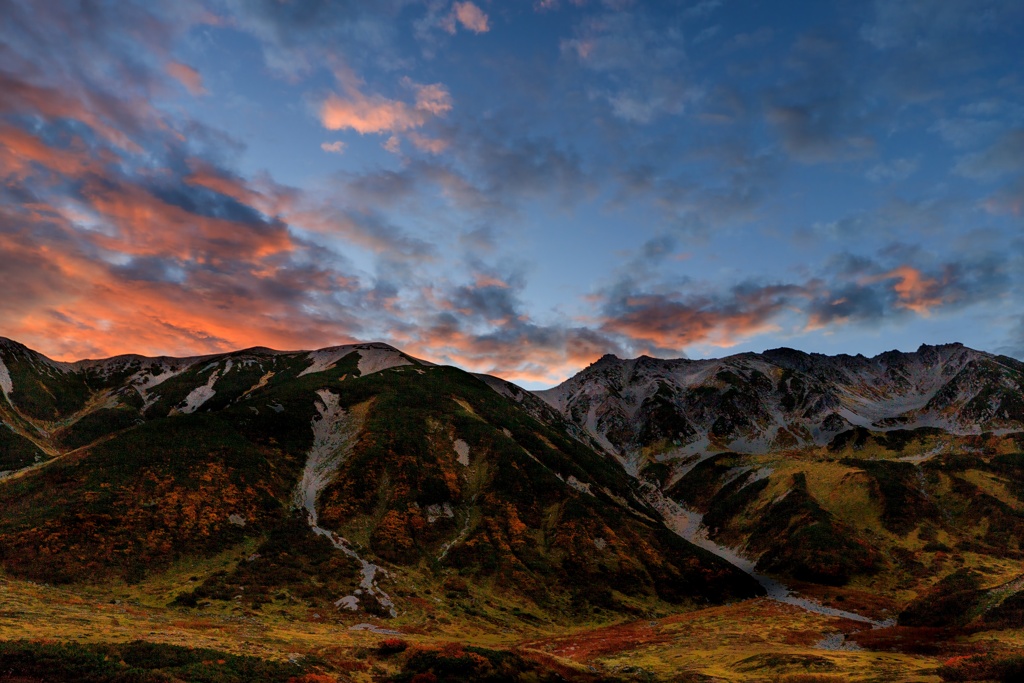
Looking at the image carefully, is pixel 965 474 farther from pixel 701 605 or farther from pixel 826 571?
pixel 701 605

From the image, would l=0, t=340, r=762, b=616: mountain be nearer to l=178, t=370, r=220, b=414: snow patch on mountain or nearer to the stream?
the stream

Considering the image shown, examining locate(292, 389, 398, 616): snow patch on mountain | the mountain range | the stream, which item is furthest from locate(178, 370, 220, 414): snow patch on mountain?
the stream

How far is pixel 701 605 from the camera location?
95.8 metres

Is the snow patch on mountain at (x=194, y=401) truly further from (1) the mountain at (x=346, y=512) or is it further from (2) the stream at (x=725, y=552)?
(2) the stream at (x=725, y=552)

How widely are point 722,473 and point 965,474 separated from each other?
72.7 metres

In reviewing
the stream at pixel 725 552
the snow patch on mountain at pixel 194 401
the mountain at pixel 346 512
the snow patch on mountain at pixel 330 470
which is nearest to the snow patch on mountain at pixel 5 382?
the mountain at pixel 346 512

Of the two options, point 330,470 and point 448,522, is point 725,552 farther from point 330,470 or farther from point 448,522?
point 330,470

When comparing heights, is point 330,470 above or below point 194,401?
below

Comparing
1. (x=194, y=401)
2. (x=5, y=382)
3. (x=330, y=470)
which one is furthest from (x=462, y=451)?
(x=5, y=382)

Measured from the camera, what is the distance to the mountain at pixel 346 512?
223 ft

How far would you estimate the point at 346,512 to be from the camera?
93.5 m

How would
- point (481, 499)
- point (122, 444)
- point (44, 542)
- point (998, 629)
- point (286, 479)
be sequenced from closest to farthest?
point (998, 629), point (44, 542), point (122, 444), point (286, 479), point (481, 499)

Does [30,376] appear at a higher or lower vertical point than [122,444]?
higher

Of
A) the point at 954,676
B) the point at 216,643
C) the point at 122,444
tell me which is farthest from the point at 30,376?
the point at 954,676
